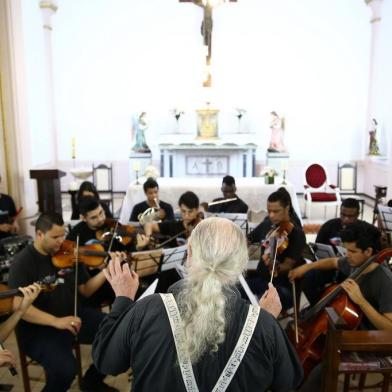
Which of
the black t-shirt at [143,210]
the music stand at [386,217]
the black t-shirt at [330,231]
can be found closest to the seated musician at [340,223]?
the black t-shirt at [330,231]

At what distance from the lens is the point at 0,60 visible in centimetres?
499

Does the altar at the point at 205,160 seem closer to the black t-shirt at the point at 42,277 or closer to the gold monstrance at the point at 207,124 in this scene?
the gold monstrance at the point at 207,124

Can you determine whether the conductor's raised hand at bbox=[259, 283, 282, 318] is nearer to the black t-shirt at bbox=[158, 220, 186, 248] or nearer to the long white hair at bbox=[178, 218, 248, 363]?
the long white hair at bbox=[178, 218, 248, 363]

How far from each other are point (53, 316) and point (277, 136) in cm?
731

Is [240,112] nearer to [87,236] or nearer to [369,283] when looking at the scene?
[87,236]

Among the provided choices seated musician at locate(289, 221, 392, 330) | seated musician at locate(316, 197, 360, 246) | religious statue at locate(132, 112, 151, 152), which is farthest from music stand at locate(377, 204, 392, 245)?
religious statue at locate(132, 112, 151, 152)

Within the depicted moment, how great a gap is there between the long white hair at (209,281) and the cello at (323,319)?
1.31m

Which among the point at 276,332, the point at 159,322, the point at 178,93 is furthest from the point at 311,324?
the point at 178,93

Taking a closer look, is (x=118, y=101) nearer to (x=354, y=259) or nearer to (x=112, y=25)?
(x=112, y=25)

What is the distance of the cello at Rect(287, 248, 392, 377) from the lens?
2.34 metres

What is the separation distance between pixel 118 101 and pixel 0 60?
4.61m

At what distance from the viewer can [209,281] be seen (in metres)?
1.23

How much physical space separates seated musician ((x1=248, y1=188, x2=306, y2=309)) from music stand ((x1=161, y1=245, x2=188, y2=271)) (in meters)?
0.68

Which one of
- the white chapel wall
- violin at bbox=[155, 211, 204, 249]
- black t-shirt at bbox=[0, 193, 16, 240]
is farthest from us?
the white chapel wall
